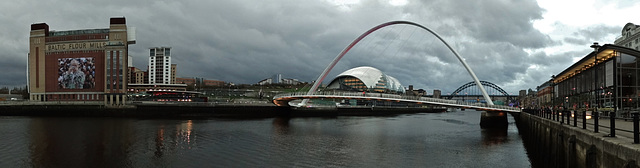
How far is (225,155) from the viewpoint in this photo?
917 inches

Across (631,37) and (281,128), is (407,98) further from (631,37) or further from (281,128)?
(631,37)

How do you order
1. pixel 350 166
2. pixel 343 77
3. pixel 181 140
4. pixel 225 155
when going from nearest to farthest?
pixel 350 166
pixel 225 155
pixel 181 140
pixel 343 77

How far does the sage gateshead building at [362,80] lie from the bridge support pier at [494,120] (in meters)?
96.3

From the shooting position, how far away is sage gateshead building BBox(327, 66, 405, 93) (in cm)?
15038

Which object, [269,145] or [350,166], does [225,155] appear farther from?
[350,166]

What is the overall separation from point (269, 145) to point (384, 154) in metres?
8.54

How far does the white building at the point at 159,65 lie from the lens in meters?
197

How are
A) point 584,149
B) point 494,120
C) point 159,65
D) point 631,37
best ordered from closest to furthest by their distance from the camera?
point 584,149
point 494,120
point 631,37
point 159,65

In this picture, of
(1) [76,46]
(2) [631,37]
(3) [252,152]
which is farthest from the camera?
(1) [76,46]

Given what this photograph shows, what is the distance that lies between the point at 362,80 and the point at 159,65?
354 ft

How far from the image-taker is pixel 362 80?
150 m

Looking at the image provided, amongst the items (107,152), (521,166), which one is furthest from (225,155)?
(521,166)

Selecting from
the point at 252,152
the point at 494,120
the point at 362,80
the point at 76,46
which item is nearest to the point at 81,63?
the point at 76,46

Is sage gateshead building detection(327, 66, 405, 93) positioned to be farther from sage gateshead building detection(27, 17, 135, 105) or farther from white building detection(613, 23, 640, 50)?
sage gateshead building detection(27, 17, 135, 105)
